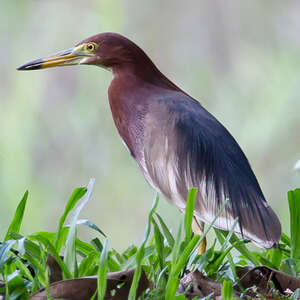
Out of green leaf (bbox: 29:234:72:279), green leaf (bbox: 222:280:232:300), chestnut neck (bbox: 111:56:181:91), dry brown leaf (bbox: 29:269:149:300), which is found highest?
chestnut neck (bbox: 111:56:181:91)

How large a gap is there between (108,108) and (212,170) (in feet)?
9.27

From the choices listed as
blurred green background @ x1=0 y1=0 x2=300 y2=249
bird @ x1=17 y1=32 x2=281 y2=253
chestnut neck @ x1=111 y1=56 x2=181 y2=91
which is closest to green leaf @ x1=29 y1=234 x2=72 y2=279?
bird @ x1=17 y1=32 x2=281 y2=253

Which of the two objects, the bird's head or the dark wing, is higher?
the bird's head

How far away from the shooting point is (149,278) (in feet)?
5.21

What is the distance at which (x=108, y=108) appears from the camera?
500 cm

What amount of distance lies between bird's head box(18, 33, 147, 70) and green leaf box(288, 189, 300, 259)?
0.82 meters

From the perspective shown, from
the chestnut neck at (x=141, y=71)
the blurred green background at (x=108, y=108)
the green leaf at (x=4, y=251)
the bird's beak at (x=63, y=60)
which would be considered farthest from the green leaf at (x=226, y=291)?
the blurred green background at (x=108, y=108)

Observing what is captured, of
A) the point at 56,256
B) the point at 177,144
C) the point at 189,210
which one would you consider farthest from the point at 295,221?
the point at 56,256

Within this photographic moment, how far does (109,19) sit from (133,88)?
8.69 feet

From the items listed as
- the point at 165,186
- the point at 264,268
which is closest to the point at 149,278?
the point at 264,268

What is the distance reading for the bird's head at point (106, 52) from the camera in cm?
244

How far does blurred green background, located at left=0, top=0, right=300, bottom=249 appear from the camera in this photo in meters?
4.78

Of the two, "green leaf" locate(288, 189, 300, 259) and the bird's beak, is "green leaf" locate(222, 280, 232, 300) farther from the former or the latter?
the bird's beak

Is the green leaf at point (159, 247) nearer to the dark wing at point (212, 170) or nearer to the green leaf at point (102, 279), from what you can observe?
the green leaf at point (102, 279)
